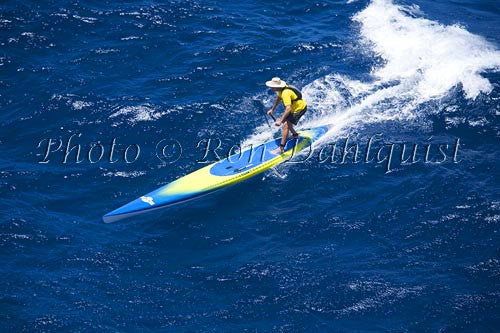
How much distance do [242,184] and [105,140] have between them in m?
5.30

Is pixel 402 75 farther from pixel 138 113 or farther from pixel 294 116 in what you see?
pixel 138 113

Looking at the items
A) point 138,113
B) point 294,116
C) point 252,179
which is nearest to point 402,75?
point 294,116

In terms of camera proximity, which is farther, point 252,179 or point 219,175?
point 252,179

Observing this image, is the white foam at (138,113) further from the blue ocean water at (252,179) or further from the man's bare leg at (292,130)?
the man's bare leg at (292,130)

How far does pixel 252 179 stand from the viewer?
64.4 feet

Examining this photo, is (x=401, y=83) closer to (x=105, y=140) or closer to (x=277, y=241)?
(x=277, y=241)

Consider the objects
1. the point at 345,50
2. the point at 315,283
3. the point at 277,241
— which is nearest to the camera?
the point at 315,283

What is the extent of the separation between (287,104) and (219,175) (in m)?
3.27

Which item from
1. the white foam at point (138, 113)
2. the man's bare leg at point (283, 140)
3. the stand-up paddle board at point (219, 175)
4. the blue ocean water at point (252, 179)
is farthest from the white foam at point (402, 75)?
the white foam at point (138, 113)

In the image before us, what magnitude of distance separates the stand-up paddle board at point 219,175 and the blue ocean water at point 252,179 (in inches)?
18.4

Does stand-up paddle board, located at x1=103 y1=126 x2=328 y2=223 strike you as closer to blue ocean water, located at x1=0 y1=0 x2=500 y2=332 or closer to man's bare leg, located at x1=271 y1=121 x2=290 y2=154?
man's bare leg, located at x1=271 y1=121 x2=290 y2=154

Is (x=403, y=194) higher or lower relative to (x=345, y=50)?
lower

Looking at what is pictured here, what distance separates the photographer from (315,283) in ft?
51.2

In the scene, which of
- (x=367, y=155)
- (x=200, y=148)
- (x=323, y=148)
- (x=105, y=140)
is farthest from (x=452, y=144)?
(x=105, y=140)
